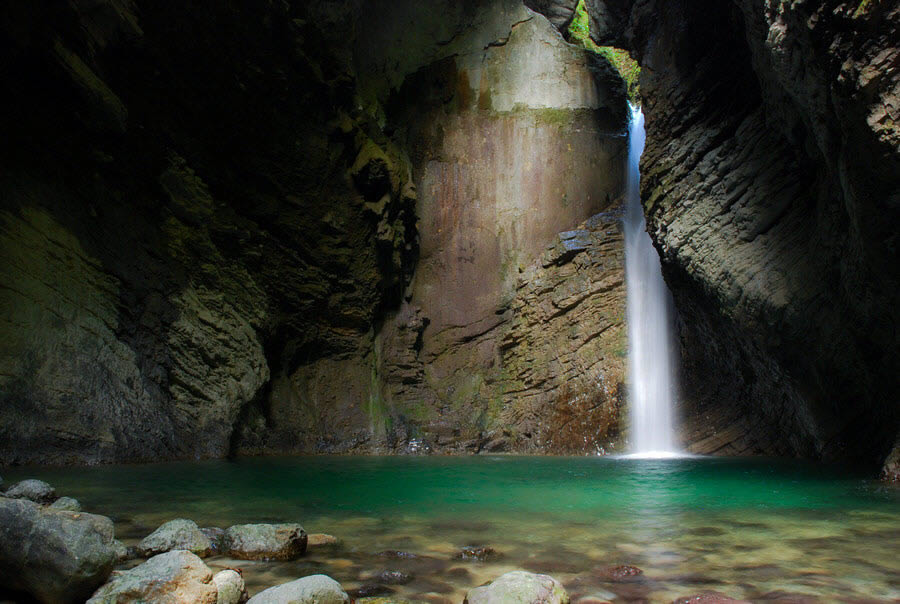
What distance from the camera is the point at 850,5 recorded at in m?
4.86

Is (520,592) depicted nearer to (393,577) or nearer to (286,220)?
(393,577)

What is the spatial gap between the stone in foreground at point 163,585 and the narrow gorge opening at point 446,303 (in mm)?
15

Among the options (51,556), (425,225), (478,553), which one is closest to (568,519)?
(478,553)

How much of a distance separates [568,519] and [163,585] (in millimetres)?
2889

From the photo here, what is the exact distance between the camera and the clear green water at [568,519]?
2732 mm

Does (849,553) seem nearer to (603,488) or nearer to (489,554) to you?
(489,554)

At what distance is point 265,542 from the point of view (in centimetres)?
308

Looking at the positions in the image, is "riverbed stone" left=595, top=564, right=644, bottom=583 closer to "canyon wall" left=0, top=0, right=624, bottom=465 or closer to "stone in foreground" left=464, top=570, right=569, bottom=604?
"stone in foreground" left=464, top=570, right=569, bottom=604

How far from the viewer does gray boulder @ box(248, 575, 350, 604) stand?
210 cm

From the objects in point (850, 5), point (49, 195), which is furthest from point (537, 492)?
point (49, 195)

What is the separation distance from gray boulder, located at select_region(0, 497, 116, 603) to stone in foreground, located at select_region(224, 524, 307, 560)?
81 cm

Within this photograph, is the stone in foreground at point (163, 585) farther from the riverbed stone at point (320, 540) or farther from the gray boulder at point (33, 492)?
the gray boulder at point (33, 492)

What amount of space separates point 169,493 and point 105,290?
17.0 ft

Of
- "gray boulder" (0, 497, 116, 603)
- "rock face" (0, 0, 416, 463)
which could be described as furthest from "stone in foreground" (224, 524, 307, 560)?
"rock face" (0, 0, 416, 463)
